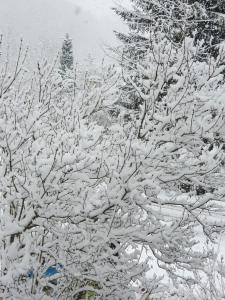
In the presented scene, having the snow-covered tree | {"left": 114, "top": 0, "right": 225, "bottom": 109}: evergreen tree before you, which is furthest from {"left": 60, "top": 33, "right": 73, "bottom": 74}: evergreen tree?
the snow-covered tree

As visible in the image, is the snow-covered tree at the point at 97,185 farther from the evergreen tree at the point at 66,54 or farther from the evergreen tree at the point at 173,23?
the evergreen tree at the point at 66,54

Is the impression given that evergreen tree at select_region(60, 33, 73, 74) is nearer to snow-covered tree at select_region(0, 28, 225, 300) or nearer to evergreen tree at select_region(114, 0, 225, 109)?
evergreen tree at select_region(114, 0, 225, 109)

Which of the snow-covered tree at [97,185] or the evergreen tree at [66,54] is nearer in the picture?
the snow-covered tree at [97,185]

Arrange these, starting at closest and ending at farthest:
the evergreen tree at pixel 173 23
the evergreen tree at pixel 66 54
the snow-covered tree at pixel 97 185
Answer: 1. the snow-covered tree at pixel 97 185
2. the evergreen tree at pixel 173 23
3. the evergreen tree at pixel 66 54

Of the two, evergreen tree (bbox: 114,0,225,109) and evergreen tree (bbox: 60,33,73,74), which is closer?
evergreen tree (bbox: 114,0,225,109)

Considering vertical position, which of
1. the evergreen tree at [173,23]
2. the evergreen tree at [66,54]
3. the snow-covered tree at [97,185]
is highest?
the evergreen tree at [173,23]

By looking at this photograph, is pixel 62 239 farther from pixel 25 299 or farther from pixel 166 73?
pixel 166 73

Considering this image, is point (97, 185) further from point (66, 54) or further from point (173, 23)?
point (66, 54)

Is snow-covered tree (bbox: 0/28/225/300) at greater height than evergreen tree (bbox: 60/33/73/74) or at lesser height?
greater

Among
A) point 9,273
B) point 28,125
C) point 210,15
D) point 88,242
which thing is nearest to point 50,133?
point 28,125

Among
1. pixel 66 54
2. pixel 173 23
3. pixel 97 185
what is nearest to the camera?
pixel 97 185

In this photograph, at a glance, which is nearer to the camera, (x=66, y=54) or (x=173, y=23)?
(x=173, y=23)

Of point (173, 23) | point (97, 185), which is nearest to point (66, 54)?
point (173, 23)

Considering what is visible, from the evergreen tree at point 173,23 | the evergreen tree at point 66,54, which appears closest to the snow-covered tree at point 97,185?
the evergreen tree at point 173,23
